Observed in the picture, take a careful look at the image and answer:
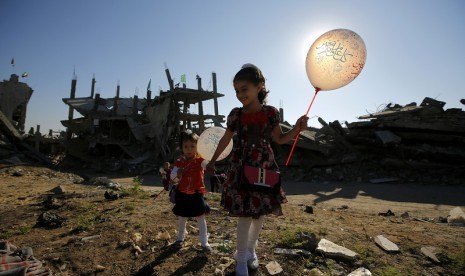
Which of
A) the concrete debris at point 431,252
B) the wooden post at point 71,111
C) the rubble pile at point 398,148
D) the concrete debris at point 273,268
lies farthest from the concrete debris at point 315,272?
the wooden post at point 71,111

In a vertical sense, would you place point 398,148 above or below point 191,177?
above

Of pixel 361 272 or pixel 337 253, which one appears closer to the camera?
pixel 361 272

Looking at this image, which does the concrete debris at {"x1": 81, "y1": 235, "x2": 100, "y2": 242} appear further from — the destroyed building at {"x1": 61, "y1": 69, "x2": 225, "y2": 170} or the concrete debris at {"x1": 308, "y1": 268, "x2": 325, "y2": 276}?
the destroyed building at {"x1": 61, "y1": 69, "x2": 225, "y2": 170}

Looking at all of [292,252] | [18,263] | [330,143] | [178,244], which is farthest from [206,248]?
[330,143]

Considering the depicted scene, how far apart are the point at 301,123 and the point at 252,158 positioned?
1.68 ft

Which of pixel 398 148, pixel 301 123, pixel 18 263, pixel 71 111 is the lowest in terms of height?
pixel 18 263

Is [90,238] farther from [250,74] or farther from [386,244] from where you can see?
[386,244]

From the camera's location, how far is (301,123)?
2.36 metres

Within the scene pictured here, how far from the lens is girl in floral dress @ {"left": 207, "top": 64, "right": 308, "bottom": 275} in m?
2.24

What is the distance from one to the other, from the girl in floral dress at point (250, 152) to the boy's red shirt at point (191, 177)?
1.79 ft

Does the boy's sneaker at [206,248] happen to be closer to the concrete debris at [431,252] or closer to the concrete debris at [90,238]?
the concrete debris at [90,238]

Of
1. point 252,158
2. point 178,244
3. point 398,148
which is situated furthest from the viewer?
point 398,148

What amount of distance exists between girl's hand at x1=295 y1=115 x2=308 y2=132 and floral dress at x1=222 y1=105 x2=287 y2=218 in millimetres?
197

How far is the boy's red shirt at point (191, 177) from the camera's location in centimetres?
304
